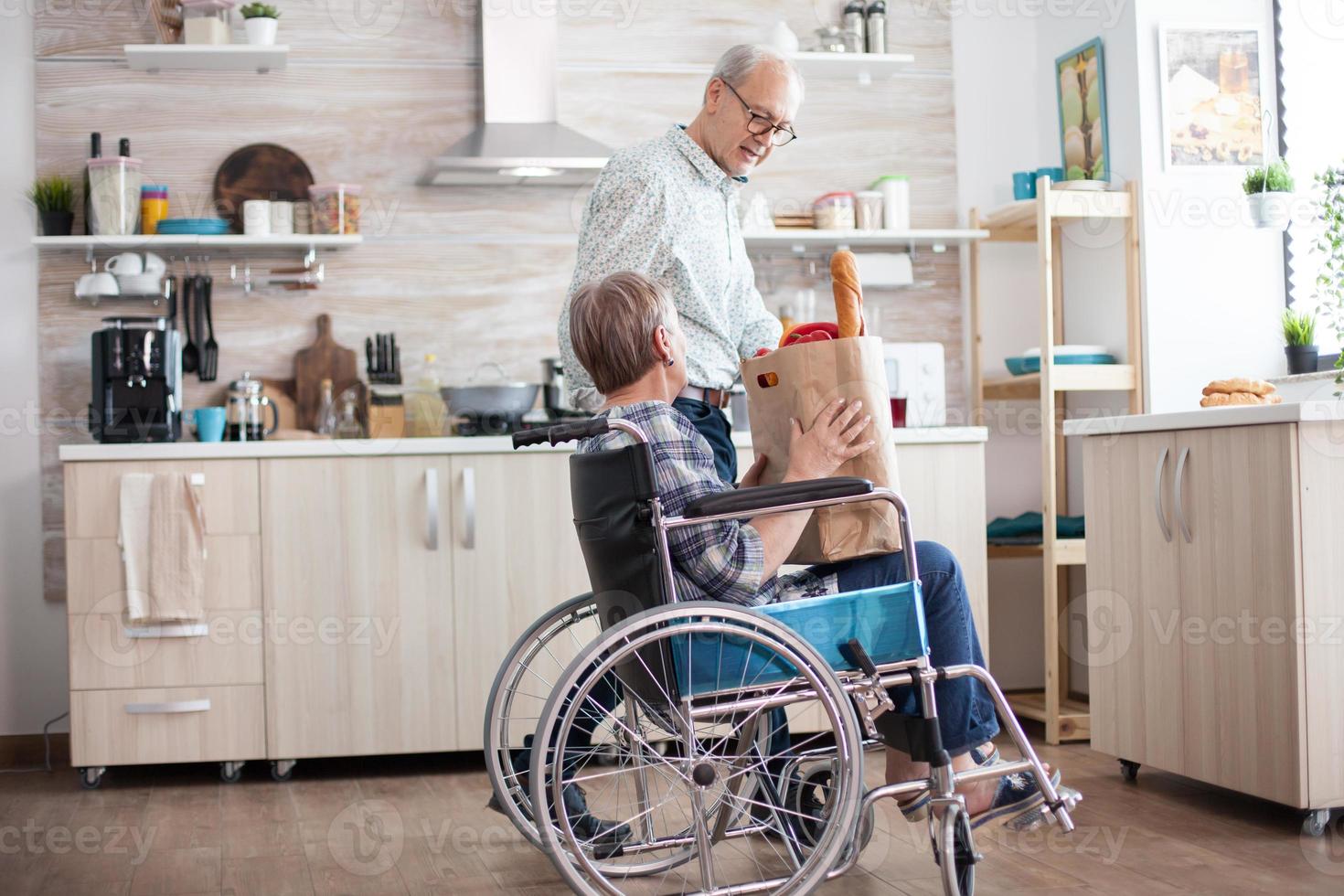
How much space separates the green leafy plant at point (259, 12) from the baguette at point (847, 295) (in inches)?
96.0

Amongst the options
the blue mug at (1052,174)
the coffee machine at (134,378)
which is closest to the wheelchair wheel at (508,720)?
the coffee machine at (134,378)

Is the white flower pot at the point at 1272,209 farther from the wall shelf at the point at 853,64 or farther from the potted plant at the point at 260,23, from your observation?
the potted plant at the point at 260,23

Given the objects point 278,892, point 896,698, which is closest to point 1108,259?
point 896,698

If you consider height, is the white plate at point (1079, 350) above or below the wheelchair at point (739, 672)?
above

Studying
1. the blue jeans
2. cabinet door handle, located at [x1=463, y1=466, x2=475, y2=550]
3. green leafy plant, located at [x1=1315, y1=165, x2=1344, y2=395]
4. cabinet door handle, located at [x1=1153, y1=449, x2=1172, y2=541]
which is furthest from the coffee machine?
green leafy plant, located at [x1=1315, y1=165, x2=1344, y2=395]

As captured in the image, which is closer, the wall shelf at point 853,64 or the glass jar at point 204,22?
the glass jar at point 204,22

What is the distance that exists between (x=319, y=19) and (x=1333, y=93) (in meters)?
2.89

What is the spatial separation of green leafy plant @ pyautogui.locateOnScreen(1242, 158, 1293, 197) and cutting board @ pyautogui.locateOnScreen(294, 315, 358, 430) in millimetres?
2488

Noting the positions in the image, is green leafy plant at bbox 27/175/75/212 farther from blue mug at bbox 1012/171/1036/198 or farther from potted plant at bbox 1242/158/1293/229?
potted plant at bbox 1242/158/1293/229

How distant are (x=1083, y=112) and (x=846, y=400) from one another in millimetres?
2472

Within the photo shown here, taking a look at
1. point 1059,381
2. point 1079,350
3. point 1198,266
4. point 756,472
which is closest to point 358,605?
point 756,472

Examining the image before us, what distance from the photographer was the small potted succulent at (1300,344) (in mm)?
3365

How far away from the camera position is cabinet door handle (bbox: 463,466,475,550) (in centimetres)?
335

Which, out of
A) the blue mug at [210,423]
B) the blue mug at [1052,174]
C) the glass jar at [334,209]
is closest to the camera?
the blue mug at [210,423]
